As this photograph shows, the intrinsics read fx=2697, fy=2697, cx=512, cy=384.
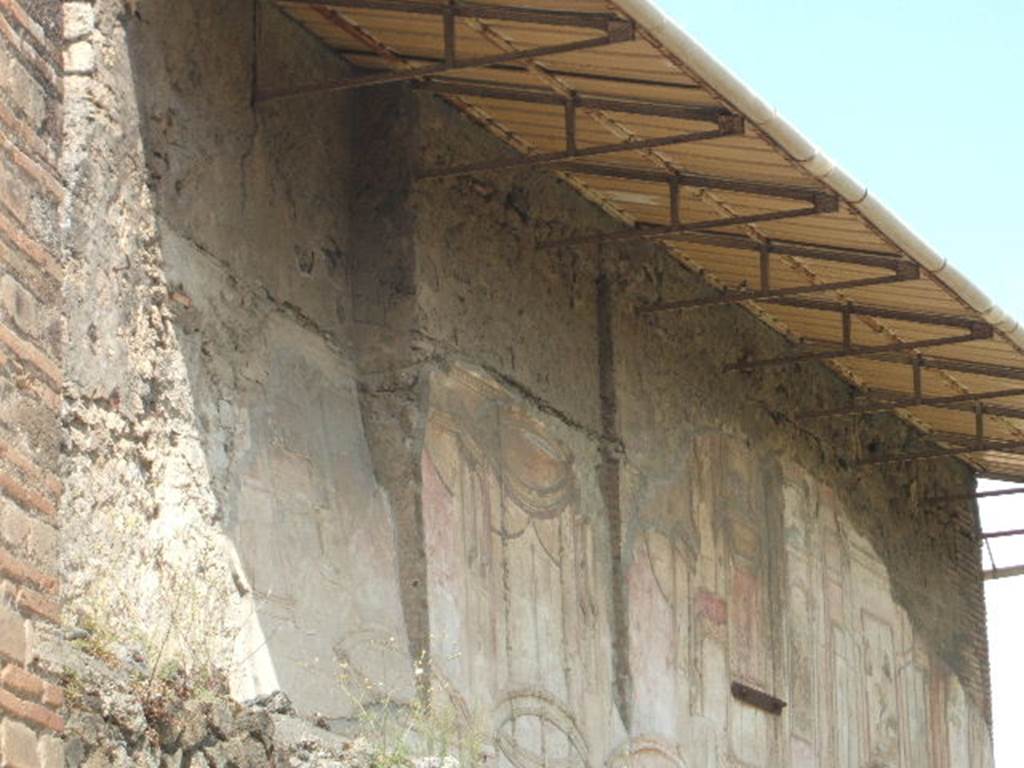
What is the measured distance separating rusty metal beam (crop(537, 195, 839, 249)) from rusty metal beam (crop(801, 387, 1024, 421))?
2248mm

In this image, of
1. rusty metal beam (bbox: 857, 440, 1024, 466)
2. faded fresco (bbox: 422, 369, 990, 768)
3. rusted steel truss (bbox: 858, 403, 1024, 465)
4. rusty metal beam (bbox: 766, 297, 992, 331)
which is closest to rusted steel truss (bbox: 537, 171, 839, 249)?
faded fresco (bbox: 422, 369, 990, 768)

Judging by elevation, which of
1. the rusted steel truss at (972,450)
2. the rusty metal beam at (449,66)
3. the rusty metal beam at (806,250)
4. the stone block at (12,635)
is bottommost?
the stone block at (12,635)

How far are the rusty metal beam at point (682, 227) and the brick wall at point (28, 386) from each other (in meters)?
4.87

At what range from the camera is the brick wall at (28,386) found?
6258mm

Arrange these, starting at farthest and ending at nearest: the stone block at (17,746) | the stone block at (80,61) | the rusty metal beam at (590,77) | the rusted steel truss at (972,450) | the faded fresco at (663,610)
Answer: the rusted steel truss at (972,450) < the faded fresco at (663,610) < the rusty metal beam at (590,77) < the stone block at (80,61) < the stone block at (17,746)

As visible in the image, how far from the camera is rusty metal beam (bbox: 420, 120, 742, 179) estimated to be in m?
10.4

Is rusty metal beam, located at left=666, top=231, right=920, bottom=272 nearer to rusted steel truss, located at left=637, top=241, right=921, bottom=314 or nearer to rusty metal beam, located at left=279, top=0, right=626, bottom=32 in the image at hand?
rusted steel truss, located at left=637, top=241, right=921, bottom=314

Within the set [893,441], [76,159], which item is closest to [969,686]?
[893,441]

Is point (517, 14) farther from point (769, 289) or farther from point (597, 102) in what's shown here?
point (769, 289)

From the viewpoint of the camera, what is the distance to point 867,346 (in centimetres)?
1343

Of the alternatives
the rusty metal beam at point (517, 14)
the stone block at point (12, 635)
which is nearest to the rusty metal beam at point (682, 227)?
the rusty metal beam at point (517, 14)

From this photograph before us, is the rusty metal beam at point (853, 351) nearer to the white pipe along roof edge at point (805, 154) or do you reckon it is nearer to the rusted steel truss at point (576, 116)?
the white pipe along roof edge at point (805, 154)

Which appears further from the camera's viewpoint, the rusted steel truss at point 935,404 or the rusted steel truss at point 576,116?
the rusted steel truss at point 935,404

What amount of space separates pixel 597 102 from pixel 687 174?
994mm
